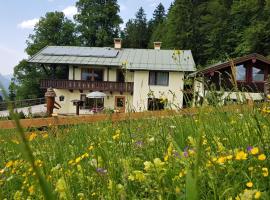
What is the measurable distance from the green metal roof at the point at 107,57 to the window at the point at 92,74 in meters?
1.27

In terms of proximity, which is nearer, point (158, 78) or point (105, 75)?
point (158, 78)

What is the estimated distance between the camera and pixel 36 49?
55.2m

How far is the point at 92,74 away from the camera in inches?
1390

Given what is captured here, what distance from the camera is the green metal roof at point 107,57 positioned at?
33688mm

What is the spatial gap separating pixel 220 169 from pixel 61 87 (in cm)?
3363

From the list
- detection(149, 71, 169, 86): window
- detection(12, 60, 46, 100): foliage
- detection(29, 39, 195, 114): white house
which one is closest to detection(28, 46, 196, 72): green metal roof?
detection(29, 39, 195, 114): white house

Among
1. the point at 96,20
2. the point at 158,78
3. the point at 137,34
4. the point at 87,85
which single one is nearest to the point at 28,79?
the point at 96,20

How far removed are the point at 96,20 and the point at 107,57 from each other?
79.3 feet

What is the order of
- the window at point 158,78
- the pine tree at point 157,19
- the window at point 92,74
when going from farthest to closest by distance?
the pine tree at point 157,19 < the window at point 92,74 < the window at point 158,78

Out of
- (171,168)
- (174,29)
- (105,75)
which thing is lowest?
(171,168)

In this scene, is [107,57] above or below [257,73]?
above

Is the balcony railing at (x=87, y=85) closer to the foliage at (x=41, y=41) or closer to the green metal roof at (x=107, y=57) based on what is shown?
the green metal roof at (x=107, y=57)

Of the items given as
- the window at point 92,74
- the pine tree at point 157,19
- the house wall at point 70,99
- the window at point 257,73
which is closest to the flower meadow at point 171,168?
the window at point 257,73

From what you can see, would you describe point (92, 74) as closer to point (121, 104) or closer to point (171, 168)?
point (121, 104)
